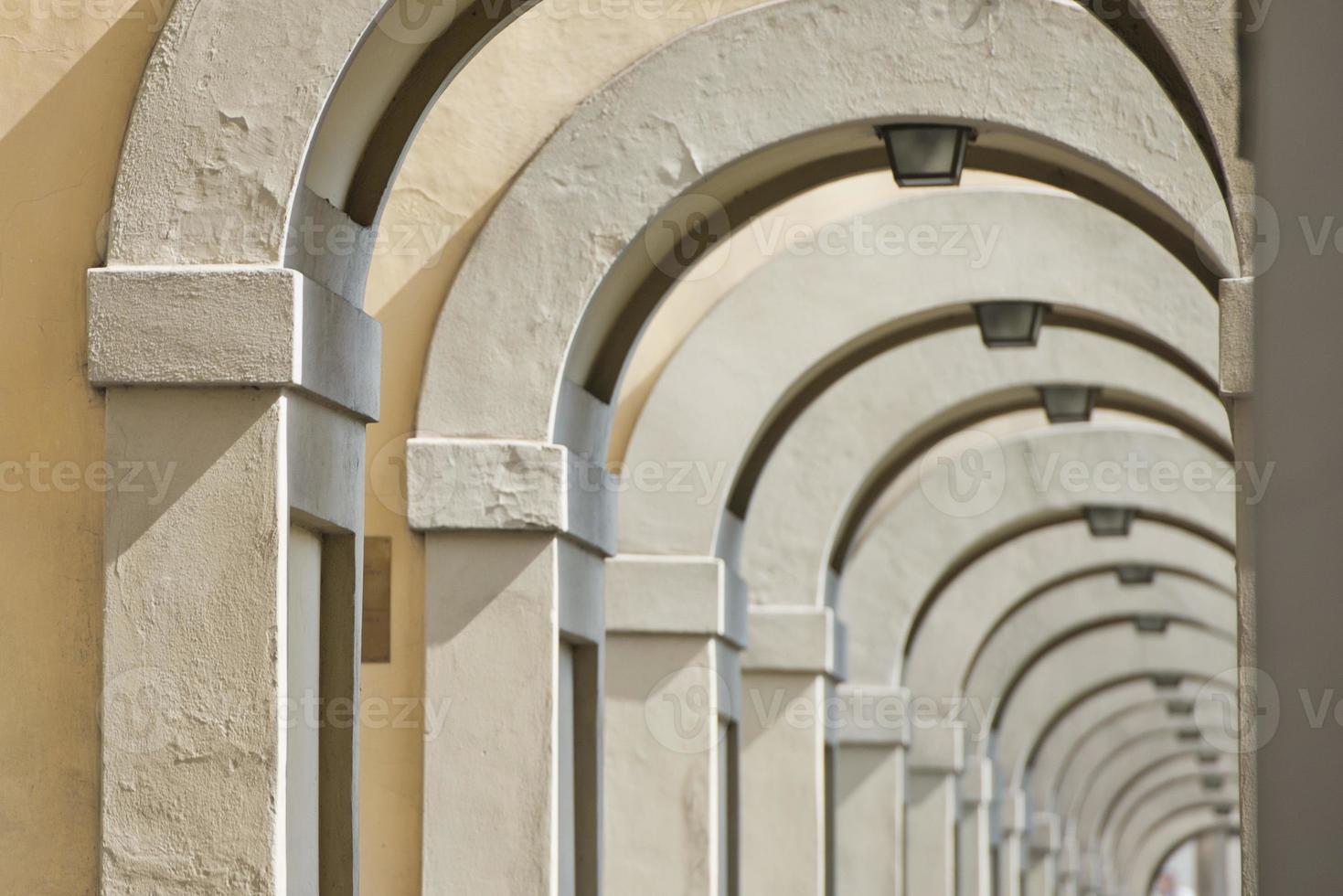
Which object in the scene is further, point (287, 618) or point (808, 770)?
point (808, 770)

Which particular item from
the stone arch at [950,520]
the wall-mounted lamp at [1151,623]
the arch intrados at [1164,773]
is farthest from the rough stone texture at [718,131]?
the arch intrados at [1164,773]

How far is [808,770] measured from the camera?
12.1m

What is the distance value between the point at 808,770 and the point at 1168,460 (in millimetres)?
5452

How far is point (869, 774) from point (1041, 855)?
14680mm

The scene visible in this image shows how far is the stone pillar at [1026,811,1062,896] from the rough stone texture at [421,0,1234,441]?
22588 mm

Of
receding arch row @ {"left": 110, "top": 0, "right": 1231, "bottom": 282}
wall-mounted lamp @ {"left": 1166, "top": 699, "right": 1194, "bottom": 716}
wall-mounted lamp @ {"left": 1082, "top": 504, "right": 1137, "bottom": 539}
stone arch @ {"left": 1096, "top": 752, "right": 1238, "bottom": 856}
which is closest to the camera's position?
receding arch row @ {"left": 110, "top": 0, "right": 1231, "bottom": 282}

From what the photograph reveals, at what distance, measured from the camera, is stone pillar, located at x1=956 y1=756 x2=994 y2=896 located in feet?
70.2

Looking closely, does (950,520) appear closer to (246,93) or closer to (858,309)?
(858,309)

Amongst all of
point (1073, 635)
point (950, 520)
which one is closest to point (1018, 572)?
point (950, 520)

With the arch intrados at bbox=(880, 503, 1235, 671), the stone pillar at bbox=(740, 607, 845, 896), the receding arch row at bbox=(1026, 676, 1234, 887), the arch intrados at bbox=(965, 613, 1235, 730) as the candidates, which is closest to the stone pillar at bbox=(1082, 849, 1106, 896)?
the receding arch row at bbox=(1026, 676, 1234, 887)

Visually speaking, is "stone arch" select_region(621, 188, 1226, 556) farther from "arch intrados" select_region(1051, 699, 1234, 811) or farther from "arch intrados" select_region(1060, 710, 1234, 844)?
"arch intrados" select_region(1060, 710, 1234, 844)

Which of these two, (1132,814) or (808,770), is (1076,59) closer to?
(808,770)

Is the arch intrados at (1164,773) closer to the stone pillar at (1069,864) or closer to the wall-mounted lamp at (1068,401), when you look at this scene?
the stone pillar at (1069,864)

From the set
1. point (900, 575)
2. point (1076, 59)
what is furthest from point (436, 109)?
point (900, 575)
